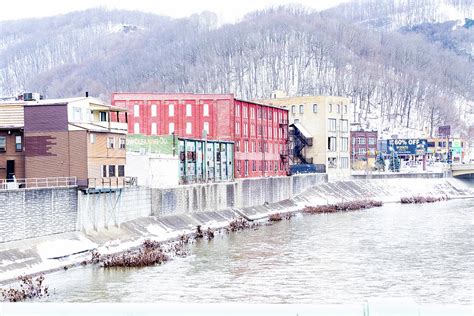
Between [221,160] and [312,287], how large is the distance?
45382 mm

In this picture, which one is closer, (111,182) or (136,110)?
(111,182)

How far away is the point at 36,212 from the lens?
4306 cm

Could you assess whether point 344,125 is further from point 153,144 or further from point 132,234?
point 132,234

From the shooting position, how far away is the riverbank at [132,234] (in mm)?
39219

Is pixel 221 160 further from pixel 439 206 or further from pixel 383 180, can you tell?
pixel 383 180

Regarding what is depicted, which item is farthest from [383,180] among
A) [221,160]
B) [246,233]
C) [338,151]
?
[246,233]

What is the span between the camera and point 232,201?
Result: 74.2 meters

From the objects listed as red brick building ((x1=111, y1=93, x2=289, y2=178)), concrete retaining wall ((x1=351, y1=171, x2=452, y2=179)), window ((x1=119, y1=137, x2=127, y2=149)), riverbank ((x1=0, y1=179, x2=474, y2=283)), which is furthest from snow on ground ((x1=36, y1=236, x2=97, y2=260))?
concrete retaining wall ((x1=351, y1=171, x2=452, y2=179))

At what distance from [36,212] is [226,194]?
104ft

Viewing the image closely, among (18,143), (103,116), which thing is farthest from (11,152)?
(103,116)

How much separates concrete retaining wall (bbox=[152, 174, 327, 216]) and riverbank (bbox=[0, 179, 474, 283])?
0.72 meters

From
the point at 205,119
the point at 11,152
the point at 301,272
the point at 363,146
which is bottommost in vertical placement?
the point at 301,272

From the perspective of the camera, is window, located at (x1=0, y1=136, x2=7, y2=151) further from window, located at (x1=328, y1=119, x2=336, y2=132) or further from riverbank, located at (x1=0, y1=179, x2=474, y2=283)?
window, located at (x1=328, y1=119, x2=336, y2=132)

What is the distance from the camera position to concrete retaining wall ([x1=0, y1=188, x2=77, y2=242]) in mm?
40594
